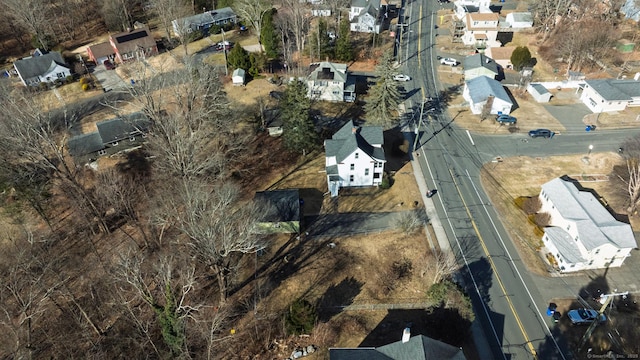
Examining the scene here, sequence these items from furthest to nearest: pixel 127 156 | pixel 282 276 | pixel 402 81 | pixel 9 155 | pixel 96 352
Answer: pixel 402 81 < pixel 127 156 < pixel 9 155 < pixel 282 276 < pixel 96 352

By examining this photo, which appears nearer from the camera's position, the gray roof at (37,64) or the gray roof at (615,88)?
the gray roof at (615,88)

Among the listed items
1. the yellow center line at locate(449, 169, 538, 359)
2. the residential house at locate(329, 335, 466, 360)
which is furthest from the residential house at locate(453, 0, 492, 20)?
the residential house at locate(329, 335, 466, 360)

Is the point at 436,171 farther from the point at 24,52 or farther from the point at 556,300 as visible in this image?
the point at 24,52

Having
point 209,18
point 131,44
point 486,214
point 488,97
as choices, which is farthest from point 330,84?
point 131,44

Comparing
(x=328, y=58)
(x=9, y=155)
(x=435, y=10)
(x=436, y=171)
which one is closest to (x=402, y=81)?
(x=328, y=58)

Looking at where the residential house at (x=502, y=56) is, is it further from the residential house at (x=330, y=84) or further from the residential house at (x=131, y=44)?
the residential house at (x=131, y=44)

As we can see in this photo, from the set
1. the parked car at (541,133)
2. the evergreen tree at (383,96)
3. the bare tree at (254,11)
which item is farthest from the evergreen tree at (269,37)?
the parked car at (541,133)
